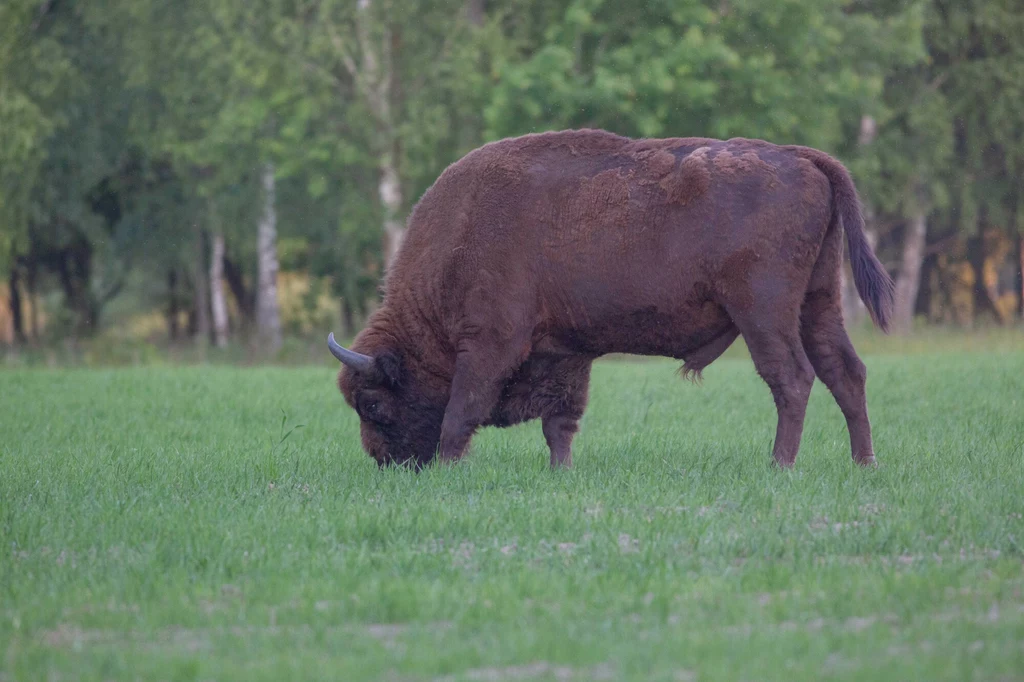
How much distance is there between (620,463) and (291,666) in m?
4.60

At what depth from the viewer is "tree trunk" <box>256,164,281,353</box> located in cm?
2744

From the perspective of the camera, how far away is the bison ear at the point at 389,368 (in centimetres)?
865

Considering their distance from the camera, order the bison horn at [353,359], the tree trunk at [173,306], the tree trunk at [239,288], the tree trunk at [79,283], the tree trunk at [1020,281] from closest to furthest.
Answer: the bison horn at [353,359] < the tree trunk at [79,283] < the tree trunk at [1020,281] < the tree trunk at [173,306] < the tree trunk at [239,288]

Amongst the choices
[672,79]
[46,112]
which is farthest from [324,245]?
[672,79]

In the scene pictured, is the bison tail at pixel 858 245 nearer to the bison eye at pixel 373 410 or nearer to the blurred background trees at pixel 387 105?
the bison eye at pixel 373 410

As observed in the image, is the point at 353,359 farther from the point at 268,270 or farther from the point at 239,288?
the point at 239,288

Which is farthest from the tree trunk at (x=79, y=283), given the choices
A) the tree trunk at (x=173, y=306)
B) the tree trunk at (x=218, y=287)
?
the tree trunk at (x=218, y=287)

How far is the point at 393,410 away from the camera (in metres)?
8.66

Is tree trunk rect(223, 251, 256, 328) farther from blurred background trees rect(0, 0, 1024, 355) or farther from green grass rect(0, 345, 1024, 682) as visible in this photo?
green grass rect(0, 345, 1024, 682)

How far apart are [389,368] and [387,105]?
17.6 meters

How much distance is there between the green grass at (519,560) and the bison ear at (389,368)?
0.62 meters

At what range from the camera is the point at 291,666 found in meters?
4.06

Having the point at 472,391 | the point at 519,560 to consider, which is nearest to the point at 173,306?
the point at 472,391

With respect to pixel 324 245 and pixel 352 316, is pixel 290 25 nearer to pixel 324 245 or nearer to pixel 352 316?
pixel 324 245
